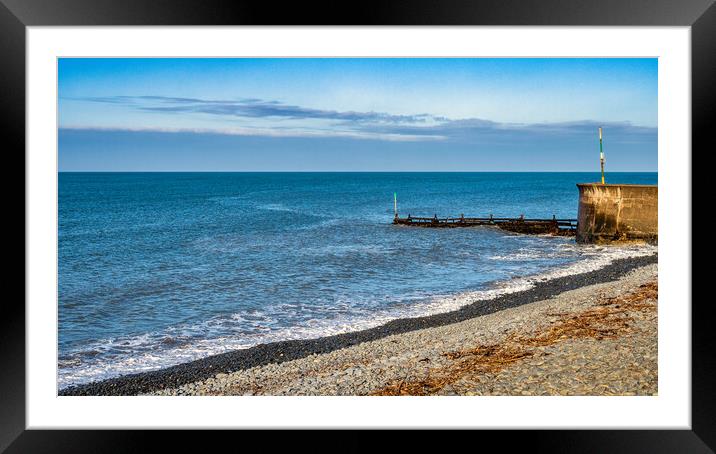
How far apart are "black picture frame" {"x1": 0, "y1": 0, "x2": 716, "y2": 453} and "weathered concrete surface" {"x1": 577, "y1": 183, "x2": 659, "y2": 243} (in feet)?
68.3

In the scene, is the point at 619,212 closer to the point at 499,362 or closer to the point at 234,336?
the point at 234,336

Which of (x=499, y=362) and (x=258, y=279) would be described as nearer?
(x=499, y=362)

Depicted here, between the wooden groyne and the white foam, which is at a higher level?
the wooden groyne

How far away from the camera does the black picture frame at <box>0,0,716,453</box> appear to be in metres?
3.41

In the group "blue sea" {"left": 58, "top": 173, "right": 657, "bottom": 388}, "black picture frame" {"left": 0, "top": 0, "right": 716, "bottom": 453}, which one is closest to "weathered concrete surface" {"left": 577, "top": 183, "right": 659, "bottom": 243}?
"blue sea" {"left": 58, "top": 173, "right": 657, "bottom": 388}

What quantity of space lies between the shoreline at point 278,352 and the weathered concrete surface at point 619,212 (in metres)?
8.73

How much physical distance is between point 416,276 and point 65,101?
83.9 m

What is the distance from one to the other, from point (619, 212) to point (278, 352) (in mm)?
17968

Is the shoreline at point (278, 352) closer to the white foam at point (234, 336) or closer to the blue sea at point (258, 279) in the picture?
the white foam at point (234, 336)

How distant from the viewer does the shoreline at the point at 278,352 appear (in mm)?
8898

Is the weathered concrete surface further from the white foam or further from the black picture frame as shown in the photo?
the black picture frame
